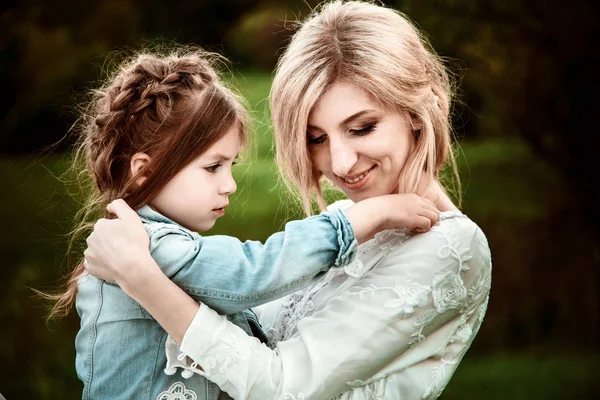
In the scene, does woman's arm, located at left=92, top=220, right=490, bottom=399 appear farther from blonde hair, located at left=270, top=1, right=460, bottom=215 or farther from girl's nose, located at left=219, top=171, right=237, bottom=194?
girl's nose, located at left=219, top=171, right=237, bottom=194

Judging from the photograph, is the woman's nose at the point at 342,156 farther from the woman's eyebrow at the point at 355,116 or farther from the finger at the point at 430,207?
the finger at the point at 430,207

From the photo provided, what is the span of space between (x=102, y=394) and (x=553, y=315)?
293cm

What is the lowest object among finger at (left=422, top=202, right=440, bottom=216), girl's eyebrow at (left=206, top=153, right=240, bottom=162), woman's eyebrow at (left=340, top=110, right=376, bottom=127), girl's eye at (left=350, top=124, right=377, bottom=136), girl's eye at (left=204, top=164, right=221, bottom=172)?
finger at (left=422, top=202, right=440, bottom=216)

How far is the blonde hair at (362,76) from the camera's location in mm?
1892

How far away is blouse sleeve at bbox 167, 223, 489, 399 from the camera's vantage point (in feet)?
5.59

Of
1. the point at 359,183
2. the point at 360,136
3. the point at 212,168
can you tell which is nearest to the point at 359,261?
the point at 359,183

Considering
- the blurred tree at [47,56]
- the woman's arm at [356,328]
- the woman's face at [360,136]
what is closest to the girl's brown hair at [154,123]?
the woman's face at [360,136]

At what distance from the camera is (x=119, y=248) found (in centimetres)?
166

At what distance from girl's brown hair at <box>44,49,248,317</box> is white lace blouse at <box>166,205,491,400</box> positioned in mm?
382

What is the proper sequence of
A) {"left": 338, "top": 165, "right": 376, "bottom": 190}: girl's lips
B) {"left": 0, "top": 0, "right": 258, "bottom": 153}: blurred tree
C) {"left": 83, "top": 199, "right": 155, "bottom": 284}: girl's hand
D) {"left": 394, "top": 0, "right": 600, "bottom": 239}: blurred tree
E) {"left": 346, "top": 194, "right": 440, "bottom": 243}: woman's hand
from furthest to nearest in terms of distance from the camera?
{"left": 0, "top": 0, "right": 258, "bottom": 153}: blurred tree
{"left": 394, "top": 0, "right": 600, "bottom": 239}: blurred tree
{"left": 338, "top": 165, "right": 376, "bottom": 190}: girl's lips
{"left": 346, "top": 194, "right": 440, "bottom": 243}: woman's hand
{"left": 83, "top": 199, "right": 155, "bottom": 284}: girl's hand

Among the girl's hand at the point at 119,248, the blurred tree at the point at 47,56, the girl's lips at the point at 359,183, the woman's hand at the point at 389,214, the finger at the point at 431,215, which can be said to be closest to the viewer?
the girl's hand at the point at 119,248

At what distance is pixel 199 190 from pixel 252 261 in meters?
0.28

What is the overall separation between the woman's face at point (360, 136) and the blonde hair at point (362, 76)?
0.07ft

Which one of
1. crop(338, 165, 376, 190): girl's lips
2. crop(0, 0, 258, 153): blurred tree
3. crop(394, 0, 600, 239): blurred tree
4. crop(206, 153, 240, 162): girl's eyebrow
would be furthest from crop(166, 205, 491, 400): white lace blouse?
crop(0, 0, 258, 153): blurred tree
